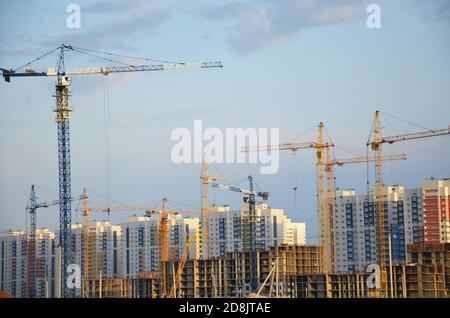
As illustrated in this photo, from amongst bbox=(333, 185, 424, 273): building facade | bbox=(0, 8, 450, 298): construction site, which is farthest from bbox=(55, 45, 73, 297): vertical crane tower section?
bbox=(333, 185, 424, 273): building facade

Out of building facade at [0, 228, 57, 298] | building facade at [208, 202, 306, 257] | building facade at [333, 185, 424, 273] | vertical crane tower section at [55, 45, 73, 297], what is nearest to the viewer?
vertical crane tower section at [55, 45, 73, 297]

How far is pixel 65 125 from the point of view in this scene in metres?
42.4

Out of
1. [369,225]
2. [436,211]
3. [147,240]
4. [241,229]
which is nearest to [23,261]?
[147,240]

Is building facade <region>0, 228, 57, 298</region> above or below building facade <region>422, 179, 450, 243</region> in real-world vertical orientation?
below

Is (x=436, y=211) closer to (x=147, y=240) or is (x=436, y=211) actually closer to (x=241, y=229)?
(x=241, y=229)

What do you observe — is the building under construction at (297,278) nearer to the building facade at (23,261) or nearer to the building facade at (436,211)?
the building facade at (436,211)

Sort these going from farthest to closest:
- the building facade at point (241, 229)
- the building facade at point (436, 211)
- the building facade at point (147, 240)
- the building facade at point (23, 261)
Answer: the building facade at point (23, 261) → the building facade at point (147, 240) → the building facade at point (241, 229) → the building facade at point (436, 211)

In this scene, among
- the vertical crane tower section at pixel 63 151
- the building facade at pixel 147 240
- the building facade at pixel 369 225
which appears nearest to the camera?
the vertical crane tower section at pixel 63 151

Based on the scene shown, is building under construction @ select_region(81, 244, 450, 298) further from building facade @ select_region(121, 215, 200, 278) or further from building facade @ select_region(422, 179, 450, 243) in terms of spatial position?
building facade @ select_region(121, 215, 200, 278)

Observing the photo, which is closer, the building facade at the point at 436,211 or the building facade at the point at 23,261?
the building facade at the point at 436,211

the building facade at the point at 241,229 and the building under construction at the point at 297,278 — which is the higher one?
the building facade at the point at 241,229

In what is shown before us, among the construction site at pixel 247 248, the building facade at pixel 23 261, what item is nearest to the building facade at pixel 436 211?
the construction site at pixel 247 248
